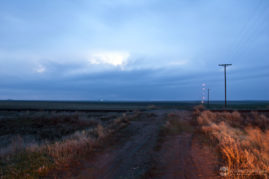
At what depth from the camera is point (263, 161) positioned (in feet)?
22.4

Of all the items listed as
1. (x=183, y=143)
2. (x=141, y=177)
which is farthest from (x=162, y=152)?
(x=141, y=177)

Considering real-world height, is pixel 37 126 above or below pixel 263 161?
below

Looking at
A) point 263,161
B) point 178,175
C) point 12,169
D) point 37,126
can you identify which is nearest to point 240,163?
point 263,161

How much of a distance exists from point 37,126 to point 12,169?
18520 millimetres

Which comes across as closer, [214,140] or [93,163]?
[93,163]

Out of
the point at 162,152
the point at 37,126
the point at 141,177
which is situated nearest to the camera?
the point at 141,177

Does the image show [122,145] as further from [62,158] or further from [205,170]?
[205,170]

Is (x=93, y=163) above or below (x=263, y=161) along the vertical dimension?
below

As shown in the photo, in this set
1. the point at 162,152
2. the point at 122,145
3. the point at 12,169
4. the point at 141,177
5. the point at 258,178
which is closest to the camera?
the point at 258,178

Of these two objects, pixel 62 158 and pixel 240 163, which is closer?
pixel 240 163

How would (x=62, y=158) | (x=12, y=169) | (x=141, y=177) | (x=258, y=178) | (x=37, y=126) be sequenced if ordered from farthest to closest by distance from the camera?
(x=37, y=126), (x=62, y=158), (x=12, y=169), (x=141, y=177), (x=258, y=178)

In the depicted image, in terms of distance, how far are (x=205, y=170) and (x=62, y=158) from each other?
5.48 meters

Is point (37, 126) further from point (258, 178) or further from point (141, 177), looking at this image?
point (258, 178)

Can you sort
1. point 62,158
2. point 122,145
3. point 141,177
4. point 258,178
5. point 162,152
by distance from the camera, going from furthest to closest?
point 122,145 → point 162,152 → point 62,158 → point 141,177 → point 258,178
